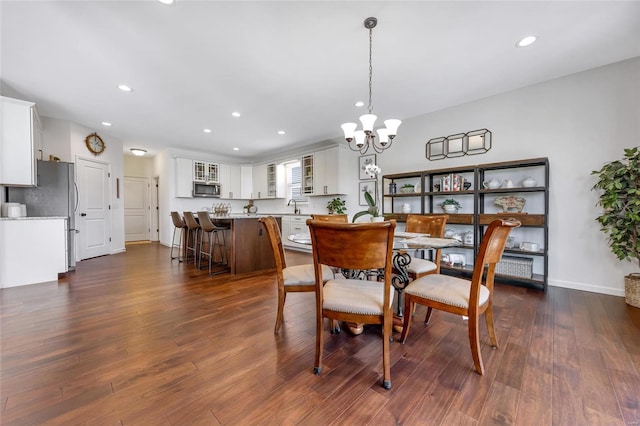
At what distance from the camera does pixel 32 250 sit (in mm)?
3314

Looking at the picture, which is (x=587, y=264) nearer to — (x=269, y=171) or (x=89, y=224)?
(x=269, y=171)

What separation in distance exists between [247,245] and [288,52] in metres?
2.73

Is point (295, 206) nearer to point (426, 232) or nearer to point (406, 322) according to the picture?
point (426, 232)

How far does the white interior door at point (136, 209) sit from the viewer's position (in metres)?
7.62

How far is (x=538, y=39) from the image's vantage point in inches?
95.0

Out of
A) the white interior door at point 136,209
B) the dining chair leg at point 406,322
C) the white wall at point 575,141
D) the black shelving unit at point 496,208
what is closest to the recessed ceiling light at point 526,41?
the white wall at point 575,141

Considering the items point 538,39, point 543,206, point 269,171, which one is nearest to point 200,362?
point 538,39

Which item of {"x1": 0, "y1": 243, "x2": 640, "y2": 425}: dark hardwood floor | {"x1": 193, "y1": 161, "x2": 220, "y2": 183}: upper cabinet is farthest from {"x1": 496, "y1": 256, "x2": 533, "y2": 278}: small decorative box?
{"x1": 193, "y1": 161, "x2": 220, "y2": 183}: upper cabinet

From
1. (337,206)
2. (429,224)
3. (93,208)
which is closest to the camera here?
(429,224)

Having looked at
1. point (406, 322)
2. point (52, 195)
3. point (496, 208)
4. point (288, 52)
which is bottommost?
point (406, 322)

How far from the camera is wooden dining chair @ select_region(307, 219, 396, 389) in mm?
1316

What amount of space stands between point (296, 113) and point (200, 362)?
377cm

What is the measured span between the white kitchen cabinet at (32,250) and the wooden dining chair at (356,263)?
164 inches

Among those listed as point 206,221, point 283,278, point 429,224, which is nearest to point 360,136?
point 429,224
